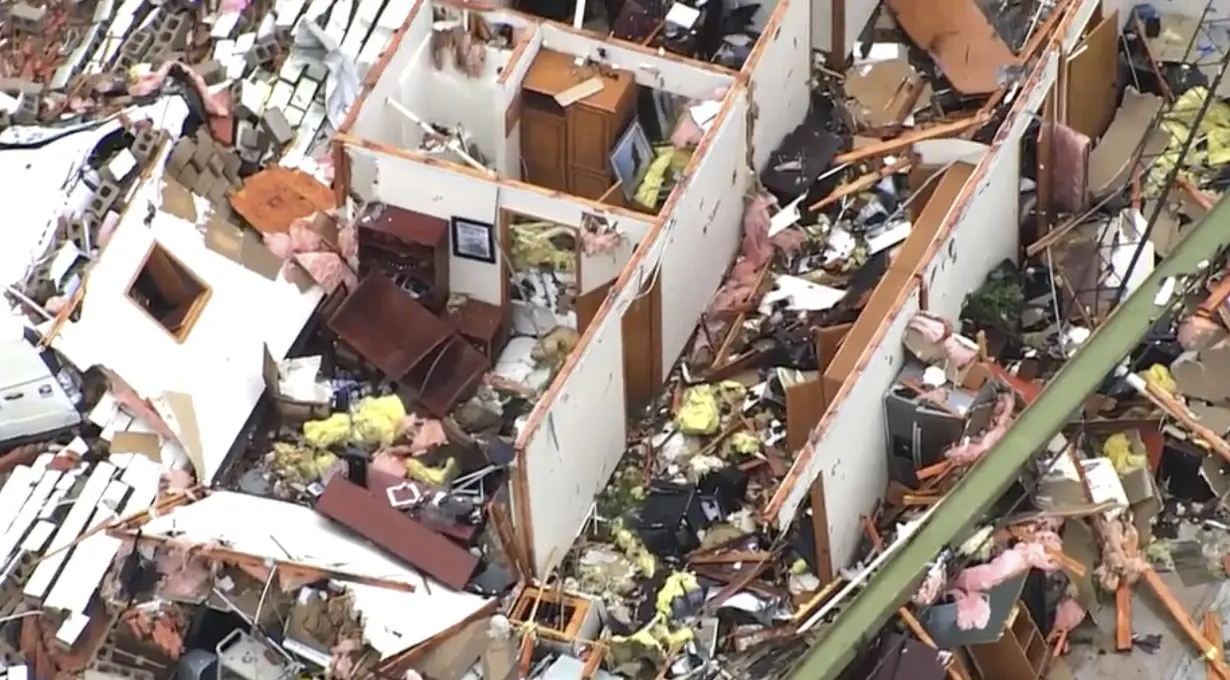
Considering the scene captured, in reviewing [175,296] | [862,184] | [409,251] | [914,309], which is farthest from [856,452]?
[175,296]

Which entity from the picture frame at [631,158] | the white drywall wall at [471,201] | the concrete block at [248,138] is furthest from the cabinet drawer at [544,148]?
the concrete block at [248,138]

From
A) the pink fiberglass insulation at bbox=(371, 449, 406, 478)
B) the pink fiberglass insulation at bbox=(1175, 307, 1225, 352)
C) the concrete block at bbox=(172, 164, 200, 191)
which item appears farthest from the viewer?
the concrete block at bbox=(172, 164, 200, 191)

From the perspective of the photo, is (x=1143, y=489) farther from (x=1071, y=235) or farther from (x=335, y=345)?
(x=335, y=345)

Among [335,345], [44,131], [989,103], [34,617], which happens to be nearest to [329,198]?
[335,345]

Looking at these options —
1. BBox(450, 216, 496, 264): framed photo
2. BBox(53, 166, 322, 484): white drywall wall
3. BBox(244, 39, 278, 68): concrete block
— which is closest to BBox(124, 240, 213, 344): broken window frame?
BBox(53, 166, 322, 484): white drywall wall

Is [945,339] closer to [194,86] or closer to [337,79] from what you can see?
[337,79]

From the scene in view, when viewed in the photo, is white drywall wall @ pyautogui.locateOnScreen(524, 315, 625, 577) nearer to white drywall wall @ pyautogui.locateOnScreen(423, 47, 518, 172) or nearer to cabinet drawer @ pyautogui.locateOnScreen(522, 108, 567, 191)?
cabinet drawer @ pyautogui.locateOnScreen(522, 108, 567, 191)
